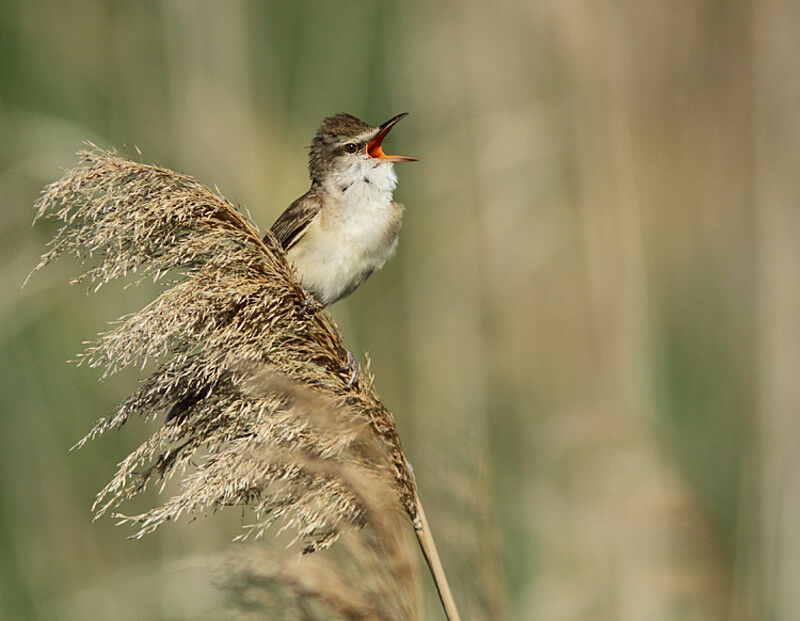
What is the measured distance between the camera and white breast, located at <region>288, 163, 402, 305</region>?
2.64 m

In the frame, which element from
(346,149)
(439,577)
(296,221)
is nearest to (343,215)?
(296,221)

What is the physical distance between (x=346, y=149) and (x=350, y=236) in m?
0.36

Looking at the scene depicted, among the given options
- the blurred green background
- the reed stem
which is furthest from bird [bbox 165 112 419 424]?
the reed stem

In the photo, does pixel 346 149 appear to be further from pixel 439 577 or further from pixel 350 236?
pixel 439 577

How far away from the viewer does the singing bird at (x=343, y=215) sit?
2652mm

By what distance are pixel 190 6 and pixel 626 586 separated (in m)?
2.23

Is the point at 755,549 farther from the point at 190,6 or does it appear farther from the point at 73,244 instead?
the point at 190,6

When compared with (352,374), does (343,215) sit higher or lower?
higher

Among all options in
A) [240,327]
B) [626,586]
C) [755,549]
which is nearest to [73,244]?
[240,327]

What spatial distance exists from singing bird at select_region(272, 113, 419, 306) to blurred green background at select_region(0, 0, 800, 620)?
0.26m

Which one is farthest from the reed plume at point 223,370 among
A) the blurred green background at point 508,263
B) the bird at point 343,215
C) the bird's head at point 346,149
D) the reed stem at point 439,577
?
the bird's head at point 346,149

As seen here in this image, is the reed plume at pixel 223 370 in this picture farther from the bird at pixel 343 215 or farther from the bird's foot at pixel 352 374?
the bird at pixel 343 215

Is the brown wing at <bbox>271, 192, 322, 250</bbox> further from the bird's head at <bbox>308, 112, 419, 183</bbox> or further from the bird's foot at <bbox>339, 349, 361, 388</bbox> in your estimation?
the bird's foot at <bbox>339, 349, 361, 388</bbox>

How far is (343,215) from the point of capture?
2.74m
